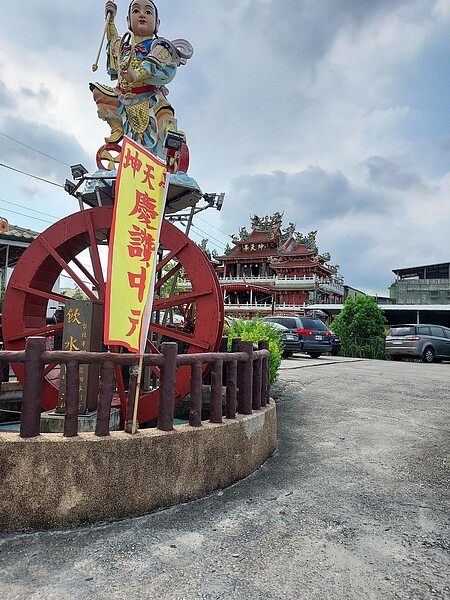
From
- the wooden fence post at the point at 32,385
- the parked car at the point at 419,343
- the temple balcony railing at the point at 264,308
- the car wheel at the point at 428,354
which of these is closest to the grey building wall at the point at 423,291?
the temple balcony railing at the point at 264,308

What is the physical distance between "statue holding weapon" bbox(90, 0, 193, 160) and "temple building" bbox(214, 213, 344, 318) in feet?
102

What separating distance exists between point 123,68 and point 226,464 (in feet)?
17.6

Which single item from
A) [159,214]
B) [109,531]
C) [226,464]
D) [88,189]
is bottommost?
[109,531]

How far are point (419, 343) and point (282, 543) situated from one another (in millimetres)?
14524

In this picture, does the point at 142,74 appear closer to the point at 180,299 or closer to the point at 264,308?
the point at 180,299

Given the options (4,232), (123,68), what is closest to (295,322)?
(4,232)

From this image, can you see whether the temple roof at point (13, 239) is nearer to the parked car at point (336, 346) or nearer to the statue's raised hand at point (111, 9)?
the statue's raised hand at point (111, 9)

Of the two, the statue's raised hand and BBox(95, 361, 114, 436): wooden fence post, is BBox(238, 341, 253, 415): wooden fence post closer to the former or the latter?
BBox(95, 361, 114, 436): wooden fence post

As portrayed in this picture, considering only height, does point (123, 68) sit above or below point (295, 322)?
above

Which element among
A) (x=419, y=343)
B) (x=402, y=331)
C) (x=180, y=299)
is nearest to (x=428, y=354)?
(x=419, y=343)

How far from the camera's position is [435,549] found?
263 cm

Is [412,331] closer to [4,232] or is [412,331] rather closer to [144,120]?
[144,120]

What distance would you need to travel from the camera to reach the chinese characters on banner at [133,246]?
331 cm

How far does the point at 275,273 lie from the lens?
42906mm
